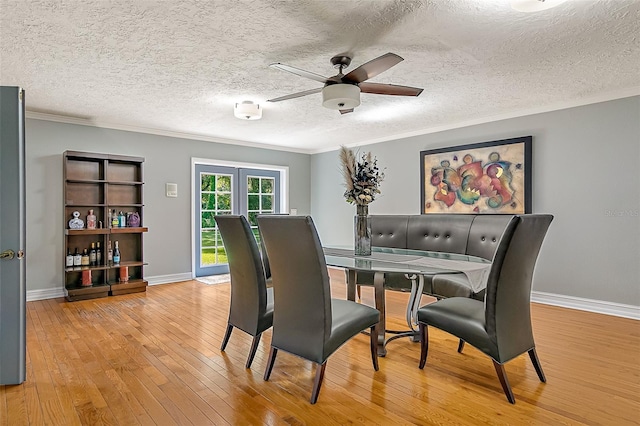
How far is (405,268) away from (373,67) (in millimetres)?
1333

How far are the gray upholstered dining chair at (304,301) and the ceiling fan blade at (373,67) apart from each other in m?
1.09

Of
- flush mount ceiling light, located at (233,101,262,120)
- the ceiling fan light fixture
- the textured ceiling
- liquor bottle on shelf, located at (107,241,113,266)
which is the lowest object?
liquor bottle on shelf, located at (107,241,113,266)

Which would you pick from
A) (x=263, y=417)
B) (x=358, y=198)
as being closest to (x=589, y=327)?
(x=358, y=198)

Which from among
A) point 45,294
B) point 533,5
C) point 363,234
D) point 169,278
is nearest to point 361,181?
point 363,234

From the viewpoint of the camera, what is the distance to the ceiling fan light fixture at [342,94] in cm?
263

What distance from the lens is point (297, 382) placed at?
2211 mm

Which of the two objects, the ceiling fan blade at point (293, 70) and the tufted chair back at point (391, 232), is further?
the tufted chair back at point (391, 232)

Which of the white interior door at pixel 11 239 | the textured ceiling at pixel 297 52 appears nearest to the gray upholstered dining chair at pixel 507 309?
the textured ceiling at pixel 297 52

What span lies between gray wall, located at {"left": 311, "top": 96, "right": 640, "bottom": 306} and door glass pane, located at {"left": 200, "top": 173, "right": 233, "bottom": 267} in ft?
12.9

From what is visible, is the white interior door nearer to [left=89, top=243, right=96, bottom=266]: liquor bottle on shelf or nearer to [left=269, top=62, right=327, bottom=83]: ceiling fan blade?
[left=269, top=62, right=327, bottom=83]: ceiling fan blade

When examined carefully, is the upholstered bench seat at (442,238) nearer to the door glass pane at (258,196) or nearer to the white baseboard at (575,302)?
the white baseboard at (575,302)

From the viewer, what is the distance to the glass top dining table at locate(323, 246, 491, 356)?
2360 millimetres

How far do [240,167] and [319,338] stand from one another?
459 centimetres

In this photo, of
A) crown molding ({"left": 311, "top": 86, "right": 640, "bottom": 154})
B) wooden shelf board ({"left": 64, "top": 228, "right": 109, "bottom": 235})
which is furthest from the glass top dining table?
wooden shelf board ({"left": 64, "top": 228, "right": 109, "bottom": 235})
